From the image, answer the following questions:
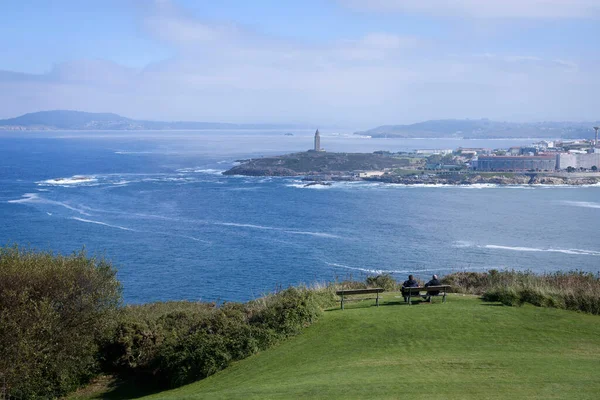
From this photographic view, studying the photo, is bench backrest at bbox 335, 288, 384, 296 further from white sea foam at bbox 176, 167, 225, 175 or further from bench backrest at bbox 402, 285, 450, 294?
white sea foam at bbox 176, 167, 225, 175

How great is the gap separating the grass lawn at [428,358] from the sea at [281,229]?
16.6m

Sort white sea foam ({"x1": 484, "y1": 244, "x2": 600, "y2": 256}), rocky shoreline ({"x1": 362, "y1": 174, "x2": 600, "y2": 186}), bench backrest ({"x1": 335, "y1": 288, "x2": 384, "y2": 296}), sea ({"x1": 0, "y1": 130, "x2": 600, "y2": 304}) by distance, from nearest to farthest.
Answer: bench backrest ({"x1": 335, "y1": 288, "x2": 384, "y2": 296}) → sea ({"x1": 0, "y1": 130, "x2": 600, "y2": 304}) → white sea foam ({"x1": 484, "y1": 244, "x2": 600, "y2": 256}) → rocky shoreline ({"x1": 362, "y1": 174, "x2": 600, "y2": 186})

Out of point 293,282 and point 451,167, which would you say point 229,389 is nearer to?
point 293,282

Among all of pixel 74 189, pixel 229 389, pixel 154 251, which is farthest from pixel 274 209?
pixel 229 389

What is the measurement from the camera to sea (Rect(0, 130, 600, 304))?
3766 centimetres

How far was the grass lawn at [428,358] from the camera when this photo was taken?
991 cm

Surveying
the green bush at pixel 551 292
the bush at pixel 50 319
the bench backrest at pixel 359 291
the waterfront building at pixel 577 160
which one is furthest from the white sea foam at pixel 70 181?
the waterfront building at pixel 577 160

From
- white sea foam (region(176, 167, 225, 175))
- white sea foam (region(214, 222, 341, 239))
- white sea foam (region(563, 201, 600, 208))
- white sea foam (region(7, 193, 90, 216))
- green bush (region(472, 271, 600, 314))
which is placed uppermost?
green bush (region(472, 271, 600, 314))

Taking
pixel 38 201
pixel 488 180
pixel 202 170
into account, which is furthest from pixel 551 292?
pixel 202 170

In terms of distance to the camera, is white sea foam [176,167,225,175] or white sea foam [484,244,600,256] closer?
white sea foam [484,244,600,256]

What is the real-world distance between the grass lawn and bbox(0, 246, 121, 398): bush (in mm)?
2384

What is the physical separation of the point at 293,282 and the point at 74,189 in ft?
164

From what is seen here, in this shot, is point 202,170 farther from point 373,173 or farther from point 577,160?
point 577,160

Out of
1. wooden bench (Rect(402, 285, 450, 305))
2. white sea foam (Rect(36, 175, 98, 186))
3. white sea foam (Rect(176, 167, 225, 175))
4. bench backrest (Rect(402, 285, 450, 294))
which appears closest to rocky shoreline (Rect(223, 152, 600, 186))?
white sea foam (Rect(176, 167, 225, 175))
